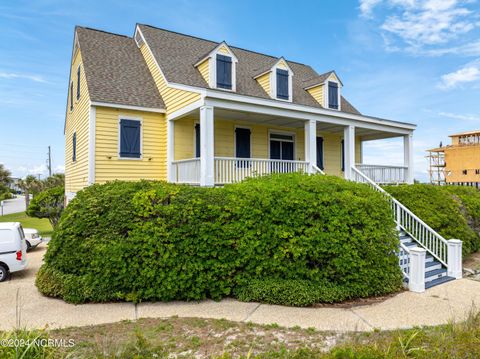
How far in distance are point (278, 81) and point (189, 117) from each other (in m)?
4.70

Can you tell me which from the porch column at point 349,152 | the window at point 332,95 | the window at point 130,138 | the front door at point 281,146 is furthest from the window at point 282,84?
the window at point 130,138

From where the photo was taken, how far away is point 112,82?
12.3 meters

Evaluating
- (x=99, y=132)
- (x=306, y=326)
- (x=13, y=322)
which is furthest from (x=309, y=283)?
(x=99, y=132)

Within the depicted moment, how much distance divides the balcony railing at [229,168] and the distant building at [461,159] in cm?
3954

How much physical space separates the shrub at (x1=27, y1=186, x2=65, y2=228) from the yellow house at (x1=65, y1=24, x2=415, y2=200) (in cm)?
145

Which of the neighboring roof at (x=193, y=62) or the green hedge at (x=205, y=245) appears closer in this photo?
the green hedge at (x=205, y=245)

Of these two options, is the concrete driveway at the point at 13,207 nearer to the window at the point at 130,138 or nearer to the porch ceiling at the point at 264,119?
the window at the point at 130,138

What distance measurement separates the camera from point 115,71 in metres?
13.0

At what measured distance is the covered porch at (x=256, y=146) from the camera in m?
10.5

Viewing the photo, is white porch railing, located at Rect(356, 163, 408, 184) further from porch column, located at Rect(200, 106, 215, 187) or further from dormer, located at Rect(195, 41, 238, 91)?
porch column, located at Rect(200, 106, 215, 187)

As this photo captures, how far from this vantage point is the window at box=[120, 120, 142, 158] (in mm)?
11688

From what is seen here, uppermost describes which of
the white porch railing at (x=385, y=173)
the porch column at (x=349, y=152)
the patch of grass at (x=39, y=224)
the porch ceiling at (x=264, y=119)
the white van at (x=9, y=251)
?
the porch ceiling at (x=264, y=119)

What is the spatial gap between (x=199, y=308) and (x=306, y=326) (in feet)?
6.89

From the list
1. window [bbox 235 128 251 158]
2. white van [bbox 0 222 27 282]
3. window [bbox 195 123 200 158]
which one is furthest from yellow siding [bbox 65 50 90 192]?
window [bbox 235 128 251 158]
